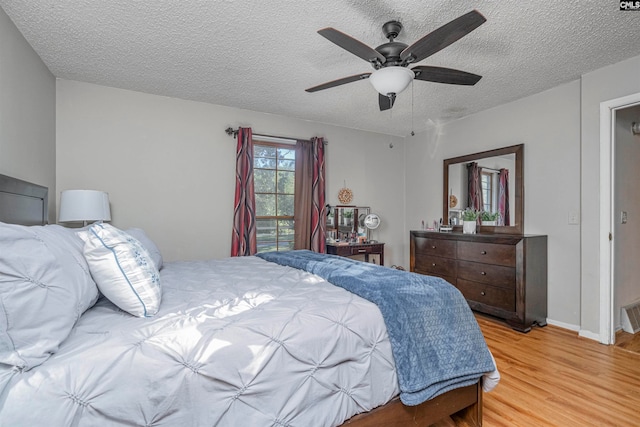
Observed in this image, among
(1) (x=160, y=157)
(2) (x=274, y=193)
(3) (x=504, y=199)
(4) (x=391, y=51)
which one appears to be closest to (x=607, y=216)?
(3) (x=504, y=199)

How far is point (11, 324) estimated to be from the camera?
2.80 feet

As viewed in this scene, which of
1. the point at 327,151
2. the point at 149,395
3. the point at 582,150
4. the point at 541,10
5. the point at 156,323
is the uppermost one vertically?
the point at 541,10

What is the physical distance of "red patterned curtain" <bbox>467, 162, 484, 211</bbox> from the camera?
388 centimetres

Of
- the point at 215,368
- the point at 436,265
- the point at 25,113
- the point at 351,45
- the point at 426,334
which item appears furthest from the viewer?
the point at 436,265

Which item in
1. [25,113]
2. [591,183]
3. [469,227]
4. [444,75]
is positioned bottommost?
[469,227]

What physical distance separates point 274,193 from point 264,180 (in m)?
0.21

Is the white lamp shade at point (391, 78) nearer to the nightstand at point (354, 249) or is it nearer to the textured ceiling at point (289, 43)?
the textured ceiling at point (289, 43)

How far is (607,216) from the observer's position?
2.71 metres

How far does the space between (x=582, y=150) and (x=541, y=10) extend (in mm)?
1591

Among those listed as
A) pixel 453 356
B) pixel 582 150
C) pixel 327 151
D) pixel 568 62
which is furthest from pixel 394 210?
pixel 453 356

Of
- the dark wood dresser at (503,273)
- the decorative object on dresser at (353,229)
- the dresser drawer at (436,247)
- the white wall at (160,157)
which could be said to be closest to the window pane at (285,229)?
the decorative object on dresser at (353,229)

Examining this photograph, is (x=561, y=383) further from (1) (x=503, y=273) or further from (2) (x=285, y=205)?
(2) (x=285, y=205)

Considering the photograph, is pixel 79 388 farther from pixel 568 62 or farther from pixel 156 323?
pixel 568 62

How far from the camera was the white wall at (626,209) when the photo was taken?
9.45 feet
